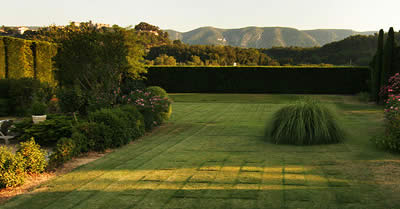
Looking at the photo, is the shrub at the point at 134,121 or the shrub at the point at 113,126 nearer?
the shrub at the point at 113,126

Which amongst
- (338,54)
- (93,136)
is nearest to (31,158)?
(93,136)

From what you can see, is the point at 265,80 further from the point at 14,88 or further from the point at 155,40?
the point at 155,40

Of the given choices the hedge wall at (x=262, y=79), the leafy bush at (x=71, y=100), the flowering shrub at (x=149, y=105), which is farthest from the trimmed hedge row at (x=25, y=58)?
the hedge wall at (x=262, y=79)

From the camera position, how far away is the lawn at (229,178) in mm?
3686

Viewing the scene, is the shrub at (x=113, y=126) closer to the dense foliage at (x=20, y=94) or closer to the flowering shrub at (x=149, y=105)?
the flowering shrub at (x=149, y=105)

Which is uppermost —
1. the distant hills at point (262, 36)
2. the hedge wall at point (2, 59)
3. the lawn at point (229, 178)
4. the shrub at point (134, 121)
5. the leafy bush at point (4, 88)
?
the distant hills at point (262, 36)

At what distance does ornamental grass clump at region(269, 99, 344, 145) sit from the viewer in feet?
22.3

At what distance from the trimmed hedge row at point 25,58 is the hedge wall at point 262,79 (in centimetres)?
940

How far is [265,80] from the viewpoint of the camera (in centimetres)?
2380

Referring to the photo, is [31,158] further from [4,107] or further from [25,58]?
[25,58]

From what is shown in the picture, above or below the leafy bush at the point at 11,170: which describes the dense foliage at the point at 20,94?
above

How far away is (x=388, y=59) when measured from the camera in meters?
15.6

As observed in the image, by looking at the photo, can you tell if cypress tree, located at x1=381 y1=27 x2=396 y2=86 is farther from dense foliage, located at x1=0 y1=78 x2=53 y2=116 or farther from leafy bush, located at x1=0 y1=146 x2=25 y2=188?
leafy bush, located at x1=0 y1=146 x2=25 y2=188

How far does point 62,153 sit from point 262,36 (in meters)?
147
